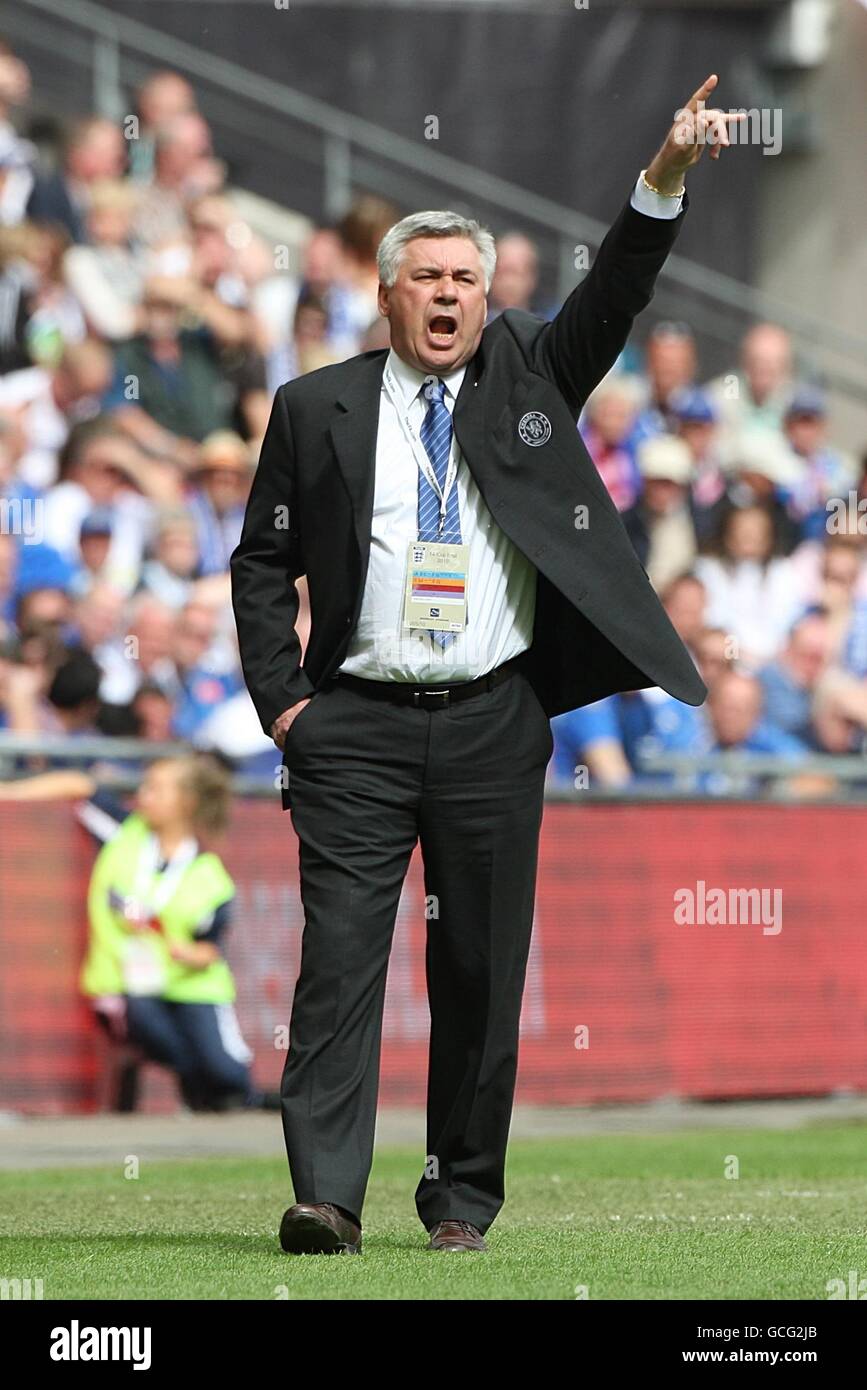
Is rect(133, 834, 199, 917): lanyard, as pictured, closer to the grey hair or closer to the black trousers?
the black trousers

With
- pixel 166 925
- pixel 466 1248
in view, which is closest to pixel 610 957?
pixel 166 925

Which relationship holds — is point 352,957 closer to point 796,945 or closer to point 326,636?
point 326,636

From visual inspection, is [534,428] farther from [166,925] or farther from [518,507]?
[166,925]

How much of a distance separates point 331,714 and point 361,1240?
1.29 m

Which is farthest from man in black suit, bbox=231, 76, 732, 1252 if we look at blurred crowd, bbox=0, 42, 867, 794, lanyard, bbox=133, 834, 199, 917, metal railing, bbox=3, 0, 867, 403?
metal railing, bbox=3, 0, 867, 403

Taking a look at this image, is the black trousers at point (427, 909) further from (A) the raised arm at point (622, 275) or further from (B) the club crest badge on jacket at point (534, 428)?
(A) the raised arm at point (622, 275)

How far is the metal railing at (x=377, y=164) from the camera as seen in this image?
15.9 metres

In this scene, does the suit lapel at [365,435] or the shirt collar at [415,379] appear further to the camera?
the shirt collar at [415,379]

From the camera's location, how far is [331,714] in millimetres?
6160

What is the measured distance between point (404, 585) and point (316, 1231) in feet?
5.01

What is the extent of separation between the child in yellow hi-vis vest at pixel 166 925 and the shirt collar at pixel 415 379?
5426 millimetres

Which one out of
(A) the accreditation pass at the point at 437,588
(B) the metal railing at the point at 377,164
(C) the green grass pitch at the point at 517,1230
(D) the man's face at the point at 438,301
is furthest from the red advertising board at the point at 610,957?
(D) the man's face at the point at 438,301

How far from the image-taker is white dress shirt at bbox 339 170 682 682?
6094 mm
